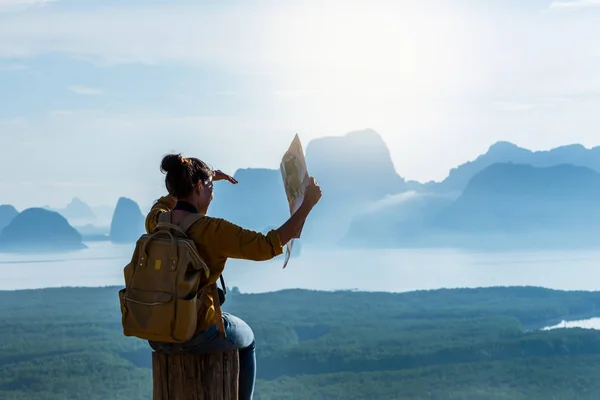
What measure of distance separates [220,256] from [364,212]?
234 feet

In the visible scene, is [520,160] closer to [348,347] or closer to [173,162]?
[348,347]

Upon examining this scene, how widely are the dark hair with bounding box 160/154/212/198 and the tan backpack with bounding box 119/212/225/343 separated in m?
0.11

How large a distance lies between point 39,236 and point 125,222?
1014 cm

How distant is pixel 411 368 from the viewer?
44250mm

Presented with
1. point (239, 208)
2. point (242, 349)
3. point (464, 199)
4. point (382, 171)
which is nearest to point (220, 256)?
point (242, 349)

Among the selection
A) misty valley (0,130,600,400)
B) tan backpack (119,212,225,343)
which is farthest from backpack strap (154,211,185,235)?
misty valley (0,130,600,400)

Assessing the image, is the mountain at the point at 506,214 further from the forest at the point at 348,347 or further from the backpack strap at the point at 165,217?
the backpack strap at the point at 165,217

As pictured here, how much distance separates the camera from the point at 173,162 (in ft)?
10.2

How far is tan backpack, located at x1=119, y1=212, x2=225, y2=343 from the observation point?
3.02 m

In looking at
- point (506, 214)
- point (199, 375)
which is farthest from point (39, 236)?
point (199, 375)

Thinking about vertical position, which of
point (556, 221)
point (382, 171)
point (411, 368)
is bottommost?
point (411, 368)

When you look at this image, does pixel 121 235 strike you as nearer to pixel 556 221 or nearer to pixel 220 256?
pixel 556 221

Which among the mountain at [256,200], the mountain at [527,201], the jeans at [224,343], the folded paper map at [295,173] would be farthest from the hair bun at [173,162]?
the mountain at [527,201]

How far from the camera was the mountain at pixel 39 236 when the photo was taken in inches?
2448
